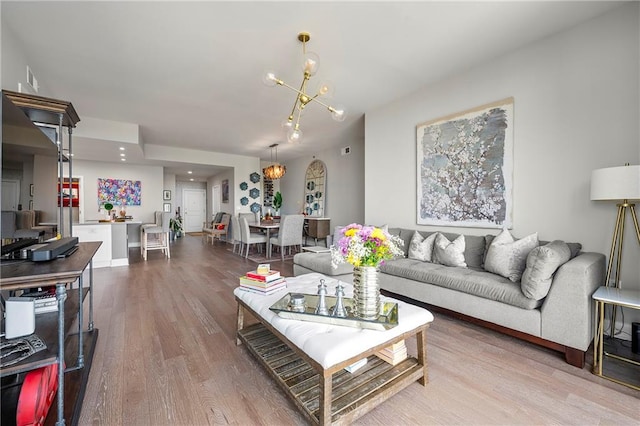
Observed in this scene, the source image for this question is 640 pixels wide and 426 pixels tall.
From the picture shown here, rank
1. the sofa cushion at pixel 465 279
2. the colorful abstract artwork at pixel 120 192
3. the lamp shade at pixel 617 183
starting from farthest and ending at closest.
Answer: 1. the colorful abstract artwork at pixel 120 192
2. the sofa cushion at pixel 465 279
3. the lamp shade at pixel 617 183

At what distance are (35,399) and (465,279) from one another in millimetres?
2800

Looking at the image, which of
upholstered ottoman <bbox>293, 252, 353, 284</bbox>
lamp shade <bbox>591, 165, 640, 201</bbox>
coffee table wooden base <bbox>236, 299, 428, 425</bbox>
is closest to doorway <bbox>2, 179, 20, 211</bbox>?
coffee table wooden base <bbox>236, 299, 428, 425</bbox>

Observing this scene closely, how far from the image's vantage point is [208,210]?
10938 millimetres

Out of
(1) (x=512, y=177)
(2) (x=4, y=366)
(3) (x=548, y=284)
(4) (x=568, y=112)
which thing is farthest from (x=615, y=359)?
(2) (x=4, y=366)

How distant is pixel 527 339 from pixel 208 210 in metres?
10.8

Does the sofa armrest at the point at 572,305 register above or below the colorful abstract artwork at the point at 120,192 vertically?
below

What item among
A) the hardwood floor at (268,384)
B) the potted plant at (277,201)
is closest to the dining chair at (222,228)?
the potted plant at (277,201)

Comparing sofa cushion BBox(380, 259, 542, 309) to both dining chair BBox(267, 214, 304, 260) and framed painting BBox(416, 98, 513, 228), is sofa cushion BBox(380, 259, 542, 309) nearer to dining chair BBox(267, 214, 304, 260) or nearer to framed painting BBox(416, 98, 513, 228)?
framed painting BBox(416, 98, 513, 228)

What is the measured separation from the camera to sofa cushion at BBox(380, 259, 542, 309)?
209cm

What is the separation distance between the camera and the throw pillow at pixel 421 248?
308cm

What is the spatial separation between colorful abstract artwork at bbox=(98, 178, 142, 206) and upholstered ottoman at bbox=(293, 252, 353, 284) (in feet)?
20.2

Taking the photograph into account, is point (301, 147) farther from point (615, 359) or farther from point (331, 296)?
point (615, 359)

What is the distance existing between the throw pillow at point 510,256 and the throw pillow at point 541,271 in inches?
11.0

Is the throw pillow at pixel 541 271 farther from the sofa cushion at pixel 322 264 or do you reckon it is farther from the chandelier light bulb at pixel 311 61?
the chandelier light bulb at pixel 311 61
